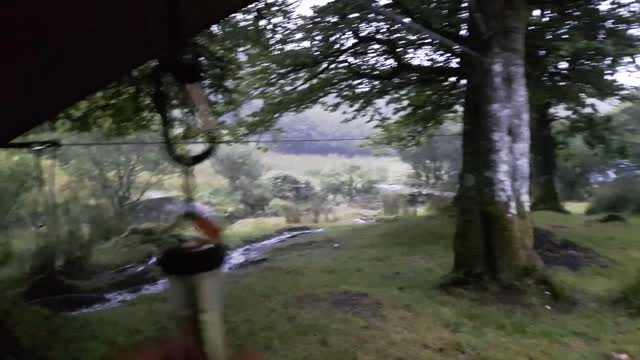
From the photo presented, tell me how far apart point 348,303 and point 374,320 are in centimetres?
61

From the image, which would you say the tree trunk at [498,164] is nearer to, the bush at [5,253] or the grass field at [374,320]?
the grass field at [374,320]

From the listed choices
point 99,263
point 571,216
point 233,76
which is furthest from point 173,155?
point 571,216

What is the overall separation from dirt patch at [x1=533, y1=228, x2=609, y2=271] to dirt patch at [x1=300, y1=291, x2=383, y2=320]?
3.32 metres

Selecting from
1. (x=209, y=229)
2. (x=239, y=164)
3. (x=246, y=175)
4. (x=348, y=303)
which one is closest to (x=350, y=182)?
(x=246, y=175)

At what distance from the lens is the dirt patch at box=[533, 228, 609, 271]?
317 inches

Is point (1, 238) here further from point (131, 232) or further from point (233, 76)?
point (233, 76)

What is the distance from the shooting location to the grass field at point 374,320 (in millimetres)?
4480

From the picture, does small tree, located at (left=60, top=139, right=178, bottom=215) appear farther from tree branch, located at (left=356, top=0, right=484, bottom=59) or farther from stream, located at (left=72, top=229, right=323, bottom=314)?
tree branch, located at (left=356, top=0, right=484, bottom=59)

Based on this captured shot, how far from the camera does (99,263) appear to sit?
28.7 ft

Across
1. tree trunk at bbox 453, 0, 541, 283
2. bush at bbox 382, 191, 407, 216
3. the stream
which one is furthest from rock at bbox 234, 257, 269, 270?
bush at bbox 382, 191, 407, 216

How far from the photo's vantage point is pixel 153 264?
4.72 m

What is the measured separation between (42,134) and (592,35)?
7712 millimetres

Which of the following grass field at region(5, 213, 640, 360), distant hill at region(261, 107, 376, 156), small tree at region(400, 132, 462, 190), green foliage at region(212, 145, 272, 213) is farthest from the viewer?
small tree at region(400, 132, 462, 190)

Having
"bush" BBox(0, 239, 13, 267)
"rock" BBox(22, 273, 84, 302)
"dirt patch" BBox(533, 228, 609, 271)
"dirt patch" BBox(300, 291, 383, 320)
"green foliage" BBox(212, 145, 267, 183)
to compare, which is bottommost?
"dirt patch" BBox(533, 228, 609, 271)
